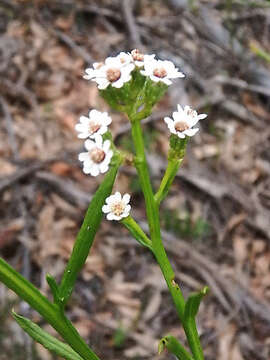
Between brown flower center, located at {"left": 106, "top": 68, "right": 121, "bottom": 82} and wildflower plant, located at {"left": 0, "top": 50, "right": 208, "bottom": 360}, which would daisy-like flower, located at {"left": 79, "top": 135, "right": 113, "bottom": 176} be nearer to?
wildflower plant, located at {"left": 0, "top": 50, "right": 208, "bottom": 360}

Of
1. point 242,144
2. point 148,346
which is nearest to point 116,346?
point 148,346

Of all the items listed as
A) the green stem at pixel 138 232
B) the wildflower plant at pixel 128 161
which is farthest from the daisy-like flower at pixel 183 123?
the green stem at pixel 138 232

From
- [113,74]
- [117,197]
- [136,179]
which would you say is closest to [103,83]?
[113,74]

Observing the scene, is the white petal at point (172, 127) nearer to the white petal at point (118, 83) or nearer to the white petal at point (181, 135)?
the white petal at point (181, 135)

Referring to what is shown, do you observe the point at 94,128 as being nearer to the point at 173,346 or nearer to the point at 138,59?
the point at 138,59

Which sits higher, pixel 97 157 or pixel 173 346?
pixel 97 157

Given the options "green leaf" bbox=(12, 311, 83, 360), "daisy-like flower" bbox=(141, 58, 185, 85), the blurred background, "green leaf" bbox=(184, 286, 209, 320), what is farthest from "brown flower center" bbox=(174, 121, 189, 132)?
the blurred background
